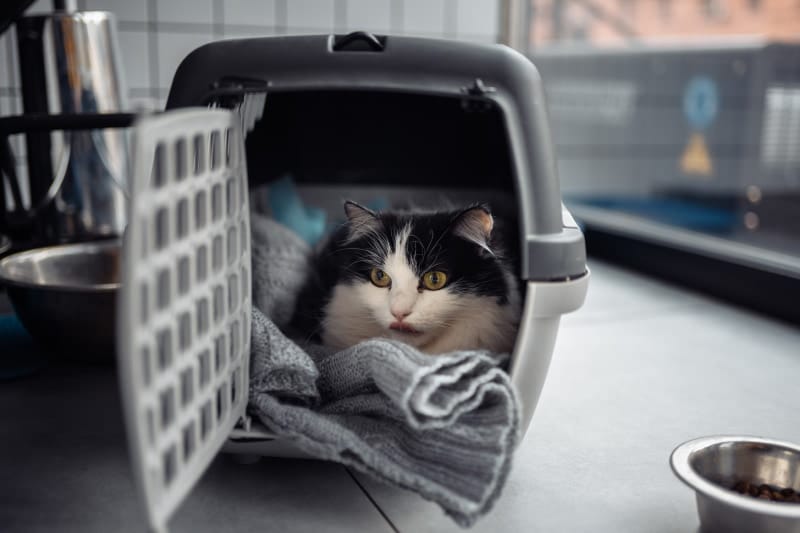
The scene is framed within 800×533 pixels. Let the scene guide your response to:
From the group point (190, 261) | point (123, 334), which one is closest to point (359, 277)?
point (190, 261)

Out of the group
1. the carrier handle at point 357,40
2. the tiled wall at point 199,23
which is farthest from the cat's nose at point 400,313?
the tiled wall at point 199,23

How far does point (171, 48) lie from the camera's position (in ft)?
6.34

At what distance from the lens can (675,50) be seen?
339cm

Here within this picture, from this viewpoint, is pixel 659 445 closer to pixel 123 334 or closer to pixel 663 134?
pixel 123 334

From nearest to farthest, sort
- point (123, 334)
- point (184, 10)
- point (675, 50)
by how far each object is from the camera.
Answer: point (123, 334) → point (184, 10) → point (675, 50)

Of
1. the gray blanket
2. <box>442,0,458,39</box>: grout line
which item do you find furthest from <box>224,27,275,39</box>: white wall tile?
the gray blanket

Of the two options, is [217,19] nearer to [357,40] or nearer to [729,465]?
[357,40]

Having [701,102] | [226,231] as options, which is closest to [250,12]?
[226,231]

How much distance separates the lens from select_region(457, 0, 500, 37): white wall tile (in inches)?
86.8

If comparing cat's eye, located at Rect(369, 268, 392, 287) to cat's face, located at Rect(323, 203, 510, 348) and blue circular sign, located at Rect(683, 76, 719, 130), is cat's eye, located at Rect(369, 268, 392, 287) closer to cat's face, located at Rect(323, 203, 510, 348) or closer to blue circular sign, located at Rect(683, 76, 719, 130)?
cat's face, located at Rect(323, 203, 510, 348)

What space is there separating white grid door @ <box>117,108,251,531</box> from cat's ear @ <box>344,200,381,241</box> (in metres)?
0.18

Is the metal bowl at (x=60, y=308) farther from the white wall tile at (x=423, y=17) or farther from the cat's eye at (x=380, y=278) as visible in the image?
the white wall tile at (x=423, y=17)

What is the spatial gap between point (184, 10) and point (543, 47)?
4.99 ft

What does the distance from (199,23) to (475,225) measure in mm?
1360
